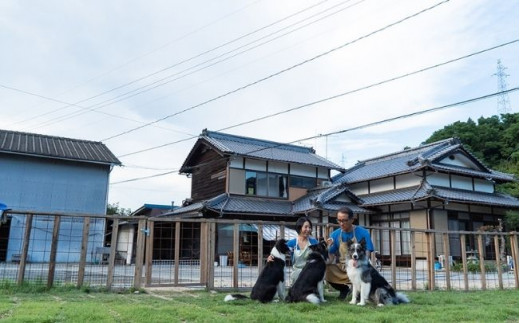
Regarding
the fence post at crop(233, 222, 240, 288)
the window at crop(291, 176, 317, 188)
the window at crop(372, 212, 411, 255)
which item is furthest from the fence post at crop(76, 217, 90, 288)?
the window at crop(291, 176, 317, 188)

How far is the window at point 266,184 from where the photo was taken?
76.0 ft

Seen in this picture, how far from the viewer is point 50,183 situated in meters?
19.9

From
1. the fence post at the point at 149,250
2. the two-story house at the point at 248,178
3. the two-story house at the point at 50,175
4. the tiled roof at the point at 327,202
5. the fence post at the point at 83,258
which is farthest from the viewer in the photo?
the two-story house at the point at 248,178

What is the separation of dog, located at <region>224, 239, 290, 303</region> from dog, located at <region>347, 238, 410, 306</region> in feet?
3.22

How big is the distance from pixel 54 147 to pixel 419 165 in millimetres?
17627

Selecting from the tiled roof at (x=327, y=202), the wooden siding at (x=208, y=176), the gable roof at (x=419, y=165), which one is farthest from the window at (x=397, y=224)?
the wooden siding at (x=208, y=176)

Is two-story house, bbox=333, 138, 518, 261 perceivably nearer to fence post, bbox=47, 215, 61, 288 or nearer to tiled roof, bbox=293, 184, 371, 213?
tiled roof, bbox=293, 184, 371, 213

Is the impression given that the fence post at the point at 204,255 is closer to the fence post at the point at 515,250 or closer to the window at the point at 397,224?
the fence post at the point at 515,250

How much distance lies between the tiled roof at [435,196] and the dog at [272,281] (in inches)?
554

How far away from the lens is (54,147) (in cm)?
2091

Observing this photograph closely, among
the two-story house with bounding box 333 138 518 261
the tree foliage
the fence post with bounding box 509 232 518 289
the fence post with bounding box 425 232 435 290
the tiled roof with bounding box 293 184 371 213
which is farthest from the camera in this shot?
the tree foliage

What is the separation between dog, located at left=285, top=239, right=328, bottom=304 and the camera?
19.9ft

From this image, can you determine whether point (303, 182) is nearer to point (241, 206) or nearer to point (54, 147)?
point (241, 206)

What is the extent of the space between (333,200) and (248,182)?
15.3 ft
